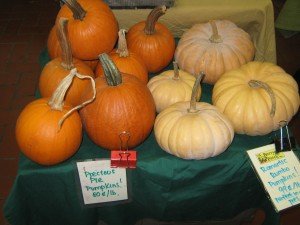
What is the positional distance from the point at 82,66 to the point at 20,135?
350 mm

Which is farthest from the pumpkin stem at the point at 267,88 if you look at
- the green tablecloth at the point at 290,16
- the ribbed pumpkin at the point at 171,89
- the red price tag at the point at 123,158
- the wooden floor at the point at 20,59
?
the green tablecloth at the point at 290,16

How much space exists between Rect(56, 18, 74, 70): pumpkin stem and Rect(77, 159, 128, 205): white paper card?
36 centimetres

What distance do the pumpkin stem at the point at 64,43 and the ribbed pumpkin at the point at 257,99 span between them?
540mm

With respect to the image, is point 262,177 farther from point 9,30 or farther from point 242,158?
point 9,30

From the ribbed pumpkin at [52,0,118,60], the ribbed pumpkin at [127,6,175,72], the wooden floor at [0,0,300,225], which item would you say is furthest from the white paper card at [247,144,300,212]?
the wooden floor at [0,0,300,225]

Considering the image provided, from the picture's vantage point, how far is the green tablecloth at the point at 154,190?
3.53 feet

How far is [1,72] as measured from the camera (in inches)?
107

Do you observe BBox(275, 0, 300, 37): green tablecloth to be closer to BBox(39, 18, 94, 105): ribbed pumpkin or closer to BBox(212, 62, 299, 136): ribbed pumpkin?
BBox(212, 62, 299, 136): ribbed pumpkin

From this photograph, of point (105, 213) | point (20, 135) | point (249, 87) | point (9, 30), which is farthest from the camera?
point (9, 30)

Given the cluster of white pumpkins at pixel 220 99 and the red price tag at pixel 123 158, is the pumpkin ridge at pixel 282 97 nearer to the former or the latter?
the cluster of white pumpkins at pixel 220 99

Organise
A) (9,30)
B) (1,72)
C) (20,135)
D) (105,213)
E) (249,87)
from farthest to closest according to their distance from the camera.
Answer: (9,30) → (1,72) → (105,213) → (249,87) → (20,135)

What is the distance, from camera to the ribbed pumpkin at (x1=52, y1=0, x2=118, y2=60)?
3.92 feet

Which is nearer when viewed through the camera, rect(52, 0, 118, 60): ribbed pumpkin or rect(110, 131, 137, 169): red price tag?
rect(110, 131, 137, 169): red price tag

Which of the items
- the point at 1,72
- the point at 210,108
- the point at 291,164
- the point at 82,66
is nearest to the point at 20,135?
the point at 82,66
